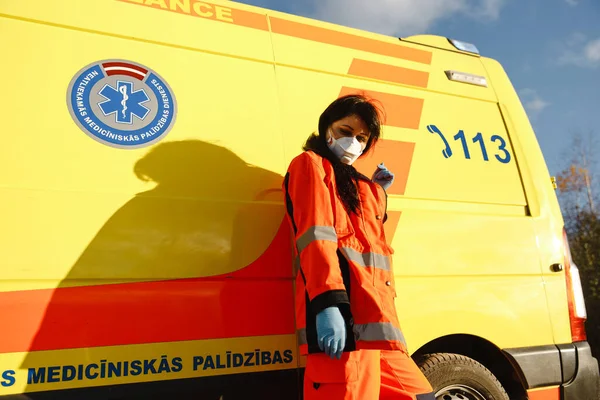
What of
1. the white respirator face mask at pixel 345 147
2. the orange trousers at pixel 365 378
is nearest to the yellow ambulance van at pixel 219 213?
the white respirator face mask at pixel 345 147

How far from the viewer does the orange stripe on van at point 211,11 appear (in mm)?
2479

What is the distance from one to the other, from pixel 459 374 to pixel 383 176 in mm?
1089

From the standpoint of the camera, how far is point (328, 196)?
2016 mm

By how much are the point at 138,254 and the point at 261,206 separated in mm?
587

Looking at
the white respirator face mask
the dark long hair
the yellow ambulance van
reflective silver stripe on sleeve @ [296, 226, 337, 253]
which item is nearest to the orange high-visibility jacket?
reflective silver stripe on sleeve @ [296, 226, 337, 253]

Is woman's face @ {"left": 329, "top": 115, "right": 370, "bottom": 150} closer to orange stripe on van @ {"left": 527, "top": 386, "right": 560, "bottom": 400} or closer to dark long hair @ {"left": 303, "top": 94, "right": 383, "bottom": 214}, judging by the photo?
dark long hair @ {"left": 303, "top": 94, "right": 383, "bottom": 214}

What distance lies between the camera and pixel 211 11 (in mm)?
2605

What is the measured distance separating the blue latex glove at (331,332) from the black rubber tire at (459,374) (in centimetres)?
92

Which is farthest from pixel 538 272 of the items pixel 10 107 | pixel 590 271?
pixel 590 271

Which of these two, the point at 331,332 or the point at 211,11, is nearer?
the point at 331,332

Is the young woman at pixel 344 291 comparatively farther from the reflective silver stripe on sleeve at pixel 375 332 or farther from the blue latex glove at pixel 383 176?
the blue latex glove at pixel 383 176

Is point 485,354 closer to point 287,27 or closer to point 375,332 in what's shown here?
point 375,332

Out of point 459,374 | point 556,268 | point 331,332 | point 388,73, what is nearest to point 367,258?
point 331,332

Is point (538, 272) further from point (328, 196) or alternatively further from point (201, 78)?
point (201, 78)
